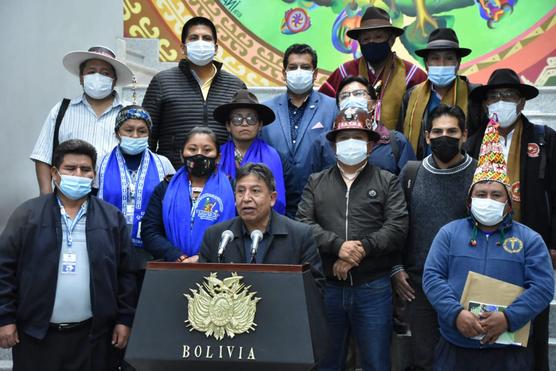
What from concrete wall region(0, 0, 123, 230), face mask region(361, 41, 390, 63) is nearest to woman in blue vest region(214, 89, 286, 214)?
face mask region(361, 41, 390, 63)

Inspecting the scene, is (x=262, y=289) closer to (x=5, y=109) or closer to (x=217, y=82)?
(x=217, y=82)

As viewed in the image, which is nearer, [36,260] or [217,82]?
[36,260]

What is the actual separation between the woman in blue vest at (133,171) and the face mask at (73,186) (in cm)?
54

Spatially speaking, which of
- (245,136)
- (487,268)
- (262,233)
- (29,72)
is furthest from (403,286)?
(29,72)

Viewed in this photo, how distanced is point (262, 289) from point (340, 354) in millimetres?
1616

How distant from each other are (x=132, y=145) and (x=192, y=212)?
628mm

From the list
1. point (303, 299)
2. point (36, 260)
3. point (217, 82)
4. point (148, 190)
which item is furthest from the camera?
point (217, 82)

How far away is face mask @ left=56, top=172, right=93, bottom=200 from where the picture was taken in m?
4.50

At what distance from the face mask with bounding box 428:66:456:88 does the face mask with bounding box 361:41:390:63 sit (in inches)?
17.7

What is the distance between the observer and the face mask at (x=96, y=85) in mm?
5559

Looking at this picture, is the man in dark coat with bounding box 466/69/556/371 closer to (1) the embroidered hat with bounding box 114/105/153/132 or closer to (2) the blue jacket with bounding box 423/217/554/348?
(2) the blue jacket with bounding box 423/217/554/348

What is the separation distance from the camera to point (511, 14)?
8.09 meters

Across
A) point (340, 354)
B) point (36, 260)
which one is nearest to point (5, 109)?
point (36, 260)

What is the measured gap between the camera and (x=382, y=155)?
527 centimetres
